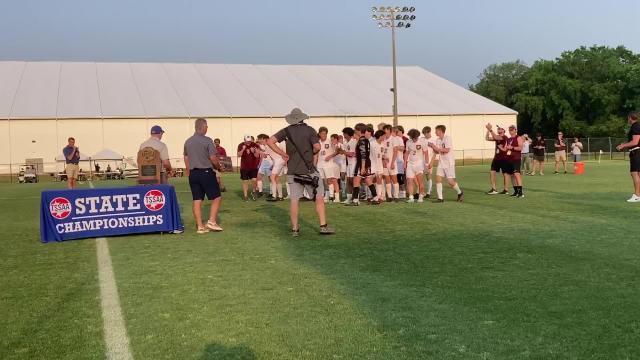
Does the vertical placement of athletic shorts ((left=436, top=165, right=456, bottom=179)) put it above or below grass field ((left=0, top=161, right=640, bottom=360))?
above

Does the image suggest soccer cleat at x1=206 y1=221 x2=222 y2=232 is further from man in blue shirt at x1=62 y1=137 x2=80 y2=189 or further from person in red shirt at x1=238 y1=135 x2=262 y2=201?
man in blue shirt at x1=62 y1=137 x2=80 y2=189

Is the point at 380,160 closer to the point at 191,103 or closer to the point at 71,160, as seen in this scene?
the point at 71,160

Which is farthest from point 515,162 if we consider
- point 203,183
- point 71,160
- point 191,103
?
point 191,103

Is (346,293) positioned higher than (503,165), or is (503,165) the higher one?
(503,165)

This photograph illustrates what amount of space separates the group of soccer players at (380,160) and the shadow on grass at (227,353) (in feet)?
32.7

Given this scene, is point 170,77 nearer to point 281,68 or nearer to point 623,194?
point 281,68

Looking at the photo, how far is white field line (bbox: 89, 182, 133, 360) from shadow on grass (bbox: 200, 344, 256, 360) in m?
0.51

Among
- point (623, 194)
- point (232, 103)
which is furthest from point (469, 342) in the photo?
point (232, 103)

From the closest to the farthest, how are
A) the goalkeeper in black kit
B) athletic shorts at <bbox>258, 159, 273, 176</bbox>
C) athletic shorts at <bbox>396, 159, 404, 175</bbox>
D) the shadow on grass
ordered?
the shadow on grass, the goalkeeper in black kit, athletic shorts at <bbox>396, 159, 404, 175</bbox>, athletic shorts at <bbox>258, 159, 273, 176</bbox>

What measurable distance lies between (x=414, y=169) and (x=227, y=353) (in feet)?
36.7

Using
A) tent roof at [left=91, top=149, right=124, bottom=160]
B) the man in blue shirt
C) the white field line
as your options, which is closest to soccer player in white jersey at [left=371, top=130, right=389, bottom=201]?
the white field line

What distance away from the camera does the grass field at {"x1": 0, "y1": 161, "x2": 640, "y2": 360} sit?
426 centimetres

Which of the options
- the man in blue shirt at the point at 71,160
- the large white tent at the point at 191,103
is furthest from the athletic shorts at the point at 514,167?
the large white tent at the point at 191,103

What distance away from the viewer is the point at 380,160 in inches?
582
